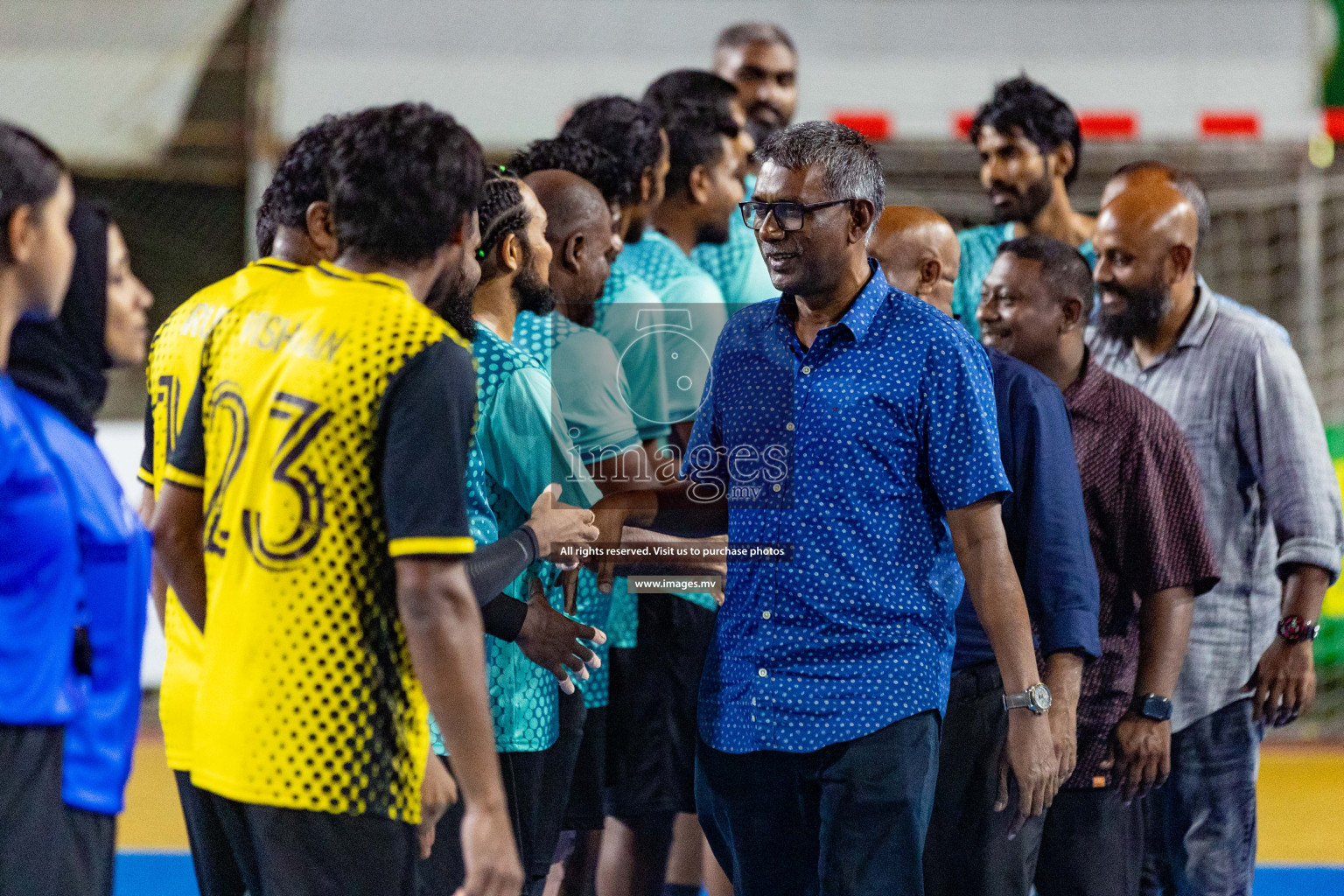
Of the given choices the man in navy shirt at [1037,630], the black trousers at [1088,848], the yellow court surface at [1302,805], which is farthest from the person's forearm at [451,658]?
the yellow court surface at [1302,805]

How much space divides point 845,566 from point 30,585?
1310 mm

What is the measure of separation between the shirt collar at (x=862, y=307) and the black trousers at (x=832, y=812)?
69 centimetres

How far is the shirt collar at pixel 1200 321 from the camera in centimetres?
354

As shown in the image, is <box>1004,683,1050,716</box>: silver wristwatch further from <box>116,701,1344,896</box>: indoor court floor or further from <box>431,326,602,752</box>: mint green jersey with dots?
<box>116,701,1344,896</box>: indoor court floor

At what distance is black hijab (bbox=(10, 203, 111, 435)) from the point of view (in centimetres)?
191

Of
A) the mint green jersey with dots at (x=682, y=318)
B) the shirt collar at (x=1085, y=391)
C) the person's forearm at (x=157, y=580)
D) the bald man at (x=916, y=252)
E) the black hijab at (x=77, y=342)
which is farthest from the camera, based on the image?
the mint green jersey with dots at (x=682, y=318)

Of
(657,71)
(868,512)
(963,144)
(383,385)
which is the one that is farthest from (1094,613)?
(657,71)

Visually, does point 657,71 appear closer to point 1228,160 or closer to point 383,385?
point 1228,160

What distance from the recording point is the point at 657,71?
379 inches

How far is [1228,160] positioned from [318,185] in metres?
7.44

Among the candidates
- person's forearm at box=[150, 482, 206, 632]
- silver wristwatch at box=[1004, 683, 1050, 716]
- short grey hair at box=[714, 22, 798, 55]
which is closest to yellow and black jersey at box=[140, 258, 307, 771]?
person's forearm at box=[150, 482, 206, 632]

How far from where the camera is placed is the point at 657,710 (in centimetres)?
357

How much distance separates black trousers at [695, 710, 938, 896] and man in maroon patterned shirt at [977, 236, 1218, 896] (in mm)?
645
